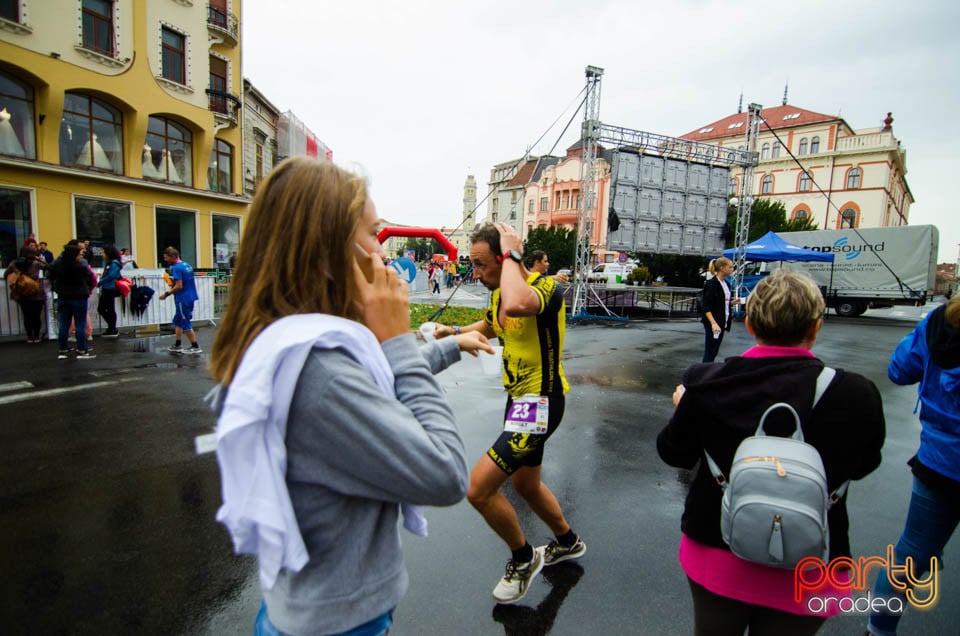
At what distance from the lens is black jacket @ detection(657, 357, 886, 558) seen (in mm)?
1488

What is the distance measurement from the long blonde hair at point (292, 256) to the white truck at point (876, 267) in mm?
23261

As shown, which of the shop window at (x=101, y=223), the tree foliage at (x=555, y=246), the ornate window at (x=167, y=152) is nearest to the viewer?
the shop window at (x=101, y=223)

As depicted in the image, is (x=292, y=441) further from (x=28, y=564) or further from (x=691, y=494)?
(x=28, y=564)

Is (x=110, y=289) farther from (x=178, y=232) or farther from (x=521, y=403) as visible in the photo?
(x=178, y=232)

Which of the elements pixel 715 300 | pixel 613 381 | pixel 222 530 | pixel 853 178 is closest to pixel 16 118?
pixel 222 530

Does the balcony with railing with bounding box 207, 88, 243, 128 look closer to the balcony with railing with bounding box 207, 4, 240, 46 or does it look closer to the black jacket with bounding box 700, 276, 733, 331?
the balcony with railing with bounding box 207, 4, 240, 46

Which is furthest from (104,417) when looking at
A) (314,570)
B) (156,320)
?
(156,320)

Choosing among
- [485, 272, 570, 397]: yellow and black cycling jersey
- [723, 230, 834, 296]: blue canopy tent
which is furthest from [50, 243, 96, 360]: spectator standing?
[723, 230, 834, 296]: blue canopy tent

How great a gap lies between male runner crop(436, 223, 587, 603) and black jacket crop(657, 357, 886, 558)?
41.8 inches

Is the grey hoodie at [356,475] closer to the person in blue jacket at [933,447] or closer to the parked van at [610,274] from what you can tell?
the person in blue jacket at [933,447]

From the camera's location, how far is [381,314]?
3.64ft

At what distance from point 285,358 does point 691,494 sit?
4.75ft

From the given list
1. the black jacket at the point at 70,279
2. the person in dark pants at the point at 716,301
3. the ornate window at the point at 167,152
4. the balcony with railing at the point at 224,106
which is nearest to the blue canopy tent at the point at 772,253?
the person in dark pants at the point at 716,301

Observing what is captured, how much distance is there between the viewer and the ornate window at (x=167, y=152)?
64.2ft
